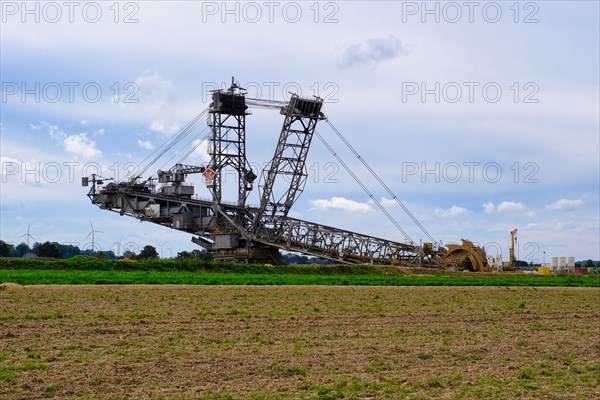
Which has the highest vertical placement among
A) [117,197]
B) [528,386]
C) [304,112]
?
[304,112]

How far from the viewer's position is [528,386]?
62.5 ft

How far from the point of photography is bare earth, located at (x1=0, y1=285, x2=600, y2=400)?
59.3 ft

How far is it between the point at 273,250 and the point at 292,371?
185ft

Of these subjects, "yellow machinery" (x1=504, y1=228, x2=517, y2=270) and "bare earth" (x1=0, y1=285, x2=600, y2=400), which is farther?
"yellow machinery" (x1=504, y1=228, x2=517, y2=270)

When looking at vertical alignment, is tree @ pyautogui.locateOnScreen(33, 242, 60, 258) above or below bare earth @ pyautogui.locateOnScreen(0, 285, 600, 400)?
above

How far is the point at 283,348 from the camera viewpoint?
76.6 ft

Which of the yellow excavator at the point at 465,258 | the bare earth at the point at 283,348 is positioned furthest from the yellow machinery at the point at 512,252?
the bare earth at the point at 283,348

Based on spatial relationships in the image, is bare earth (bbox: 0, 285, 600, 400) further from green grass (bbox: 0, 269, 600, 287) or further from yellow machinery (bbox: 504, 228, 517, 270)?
yellow machinery (bbox: 504, 228, 517, 270)

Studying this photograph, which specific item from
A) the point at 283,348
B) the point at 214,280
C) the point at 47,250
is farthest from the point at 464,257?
the point at 47,250

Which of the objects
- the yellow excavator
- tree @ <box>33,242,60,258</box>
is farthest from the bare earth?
tree @ <box>33,242,60,258</box>

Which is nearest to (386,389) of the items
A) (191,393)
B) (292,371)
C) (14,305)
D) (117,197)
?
(292,371)

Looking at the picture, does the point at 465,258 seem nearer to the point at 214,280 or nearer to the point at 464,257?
the point at 464,257

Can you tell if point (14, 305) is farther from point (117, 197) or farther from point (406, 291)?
point (117, 197)

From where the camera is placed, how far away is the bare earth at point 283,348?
18.1 meters
